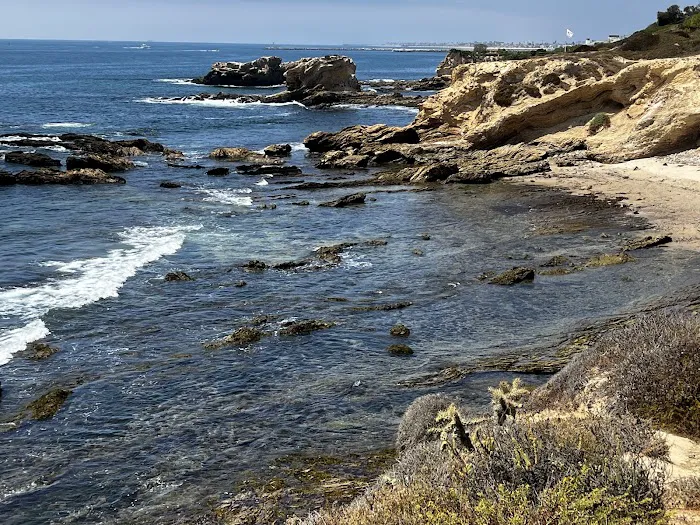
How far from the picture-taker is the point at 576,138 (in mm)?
45406

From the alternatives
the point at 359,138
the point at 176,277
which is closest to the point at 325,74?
the point at 359,138

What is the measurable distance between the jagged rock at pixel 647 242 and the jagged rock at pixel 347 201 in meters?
16.1

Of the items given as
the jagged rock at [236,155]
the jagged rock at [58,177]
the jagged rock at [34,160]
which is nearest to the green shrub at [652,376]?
the jagged rock at [58,177]

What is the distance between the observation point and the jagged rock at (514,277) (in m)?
22.7

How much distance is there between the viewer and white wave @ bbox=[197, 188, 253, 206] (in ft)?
127

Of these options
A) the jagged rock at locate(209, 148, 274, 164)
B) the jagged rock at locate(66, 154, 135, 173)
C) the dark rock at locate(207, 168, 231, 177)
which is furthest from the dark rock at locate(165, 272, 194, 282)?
the jagged rock at locate(209, 148, 274, 164)

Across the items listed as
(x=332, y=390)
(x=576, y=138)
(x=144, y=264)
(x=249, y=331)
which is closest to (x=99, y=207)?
(x=144, y=264)

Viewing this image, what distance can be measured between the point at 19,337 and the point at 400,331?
10.7 metres

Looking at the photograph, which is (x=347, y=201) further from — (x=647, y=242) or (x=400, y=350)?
(x=400, y=350)

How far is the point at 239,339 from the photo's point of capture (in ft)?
60.8

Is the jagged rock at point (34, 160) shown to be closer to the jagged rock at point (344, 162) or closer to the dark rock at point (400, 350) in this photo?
the jagged rock at point (344, 162)

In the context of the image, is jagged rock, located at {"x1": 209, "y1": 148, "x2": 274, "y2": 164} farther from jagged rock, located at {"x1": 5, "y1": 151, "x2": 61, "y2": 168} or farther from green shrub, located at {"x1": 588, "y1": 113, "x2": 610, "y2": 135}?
green shrub, located at {"x1": 588, "y1": 113, "x2": 610, "y2": 135}

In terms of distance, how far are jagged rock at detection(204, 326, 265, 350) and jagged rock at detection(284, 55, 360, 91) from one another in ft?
281

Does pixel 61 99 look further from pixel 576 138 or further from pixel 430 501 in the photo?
pixel 430 501
